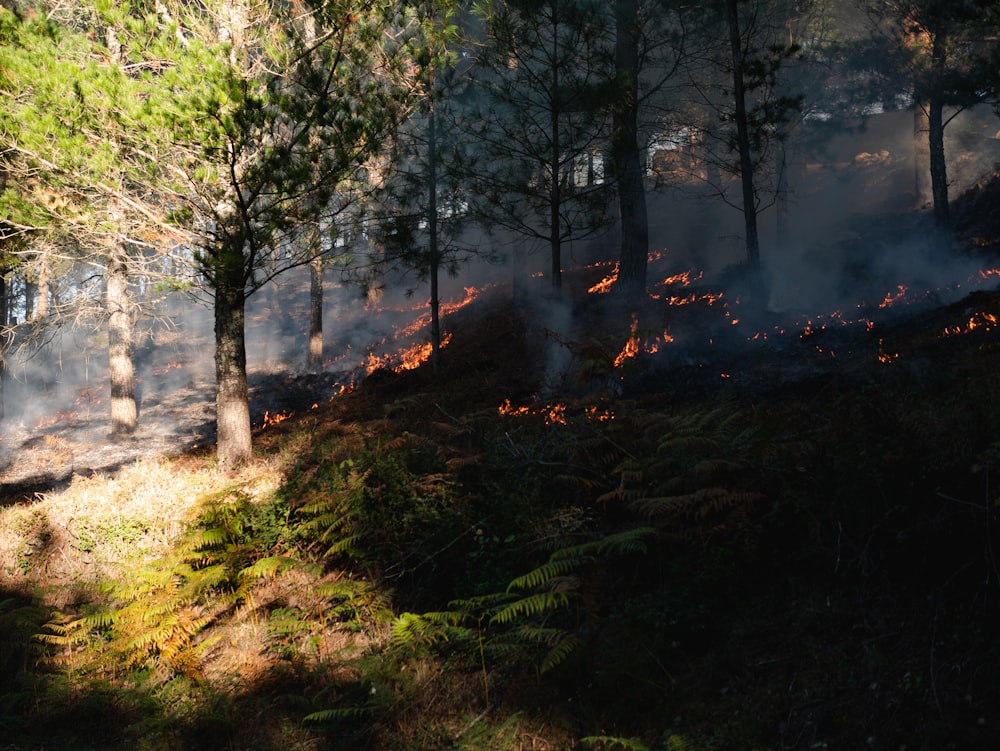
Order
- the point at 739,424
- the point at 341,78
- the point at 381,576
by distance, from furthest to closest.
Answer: the point at 341,78 < the point at 739,424 < the point at 381,576

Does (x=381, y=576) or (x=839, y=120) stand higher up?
(x=839, y=120)

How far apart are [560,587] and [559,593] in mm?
128

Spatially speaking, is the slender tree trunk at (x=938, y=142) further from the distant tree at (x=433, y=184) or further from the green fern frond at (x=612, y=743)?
the green fern frond at (x=612, y=743)

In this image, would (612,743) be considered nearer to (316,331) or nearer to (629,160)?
(629,160)

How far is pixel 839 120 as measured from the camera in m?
29.5

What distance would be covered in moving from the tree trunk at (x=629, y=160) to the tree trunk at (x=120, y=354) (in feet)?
38.5

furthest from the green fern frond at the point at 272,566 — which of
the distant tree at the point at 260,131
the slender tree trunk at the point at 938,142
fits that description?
the slender tree trunk at the point at 938,142

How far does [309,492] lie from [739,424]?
4555 millimetres

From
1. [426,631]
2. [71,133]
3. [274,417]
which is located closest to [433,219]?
[274,417]

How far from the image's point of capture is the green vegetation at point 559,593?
11.7 ft

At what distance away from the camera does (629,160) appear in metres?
16.0

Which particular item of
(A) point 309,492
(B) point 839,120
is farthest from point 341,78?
(B) point 839,120

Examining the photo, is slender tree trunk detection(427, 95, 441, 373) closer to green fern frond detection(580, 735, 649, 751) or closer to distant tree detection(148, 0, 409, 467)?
distant tree detection(148, 0, 409, 467)

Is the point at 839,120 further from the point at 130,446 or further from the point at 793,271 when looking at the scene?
the point at 130,446
